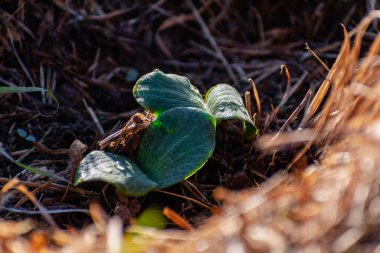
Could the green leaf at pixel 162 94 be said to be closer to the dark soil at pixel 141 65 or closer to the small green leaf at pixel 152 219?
the dark soil at pixel 141 65

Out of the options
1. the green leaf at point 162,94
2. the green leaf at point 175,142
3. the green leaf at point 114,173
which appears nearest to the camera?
the green leaf at point 114,173

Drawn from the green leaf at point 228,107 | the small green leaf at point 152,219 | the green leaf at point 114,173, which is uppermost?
the green leaf at point 228,107

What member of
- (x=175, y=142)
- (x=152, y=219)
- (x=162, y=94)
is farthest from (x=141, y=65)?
(x=152, y=219)

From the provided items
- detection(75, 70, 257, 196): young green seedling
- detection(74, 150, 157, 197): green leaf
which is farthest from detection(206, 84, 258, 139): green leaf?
detection(74, 150, 157, 197): green leaf

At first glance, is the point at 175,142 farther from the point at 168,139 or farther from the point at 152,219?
the point at 152,219

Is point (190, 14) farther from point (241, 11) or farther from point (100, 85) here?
point (100, 85)

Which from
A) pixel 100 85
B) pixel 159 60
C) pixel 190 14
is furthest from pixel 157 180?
pixel 190 14

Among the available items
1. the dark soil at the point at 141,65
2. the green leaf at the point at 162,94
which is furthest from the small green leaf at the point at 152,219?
the green leaf at the point at 162,94

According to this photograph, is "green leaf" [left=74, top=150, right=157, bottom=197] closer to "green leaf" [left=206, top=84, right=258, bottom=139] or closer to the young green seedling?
the young green seedling
